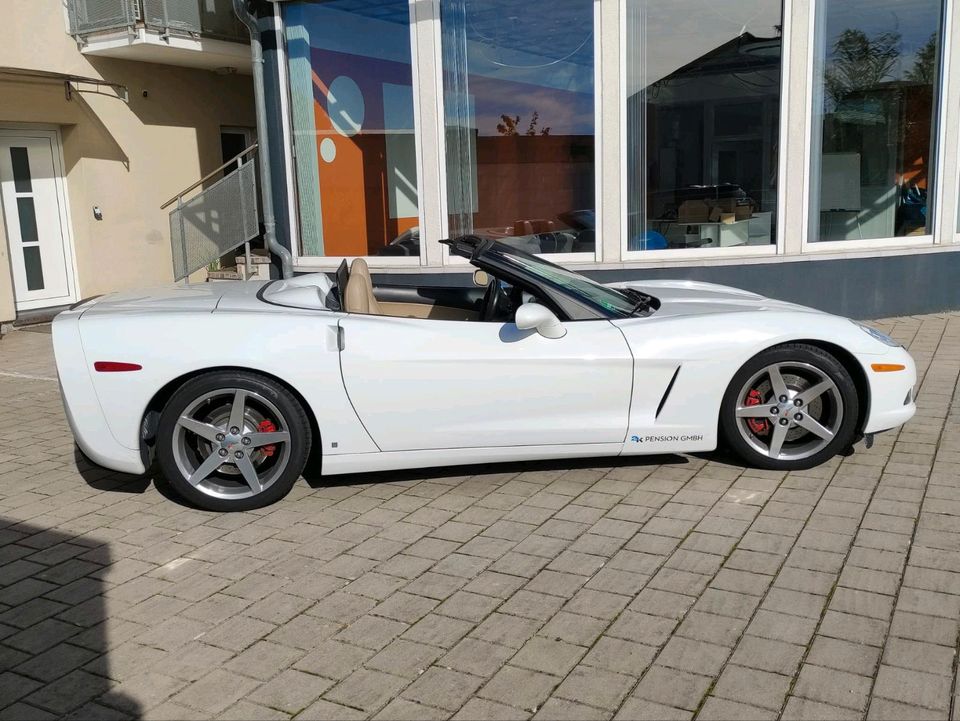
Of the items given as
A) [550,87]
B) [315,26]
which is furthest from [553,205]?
[315,26]

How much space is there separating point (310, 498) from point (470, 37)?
627 cm

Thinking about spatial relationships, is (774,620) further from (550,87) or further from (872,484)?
(550,87)

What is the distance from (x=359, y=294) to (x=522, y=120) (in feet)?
17.7

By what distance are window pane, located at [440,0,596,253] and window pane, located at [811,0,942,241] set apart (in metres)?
2.38

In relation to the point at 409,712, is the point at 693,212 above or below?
above

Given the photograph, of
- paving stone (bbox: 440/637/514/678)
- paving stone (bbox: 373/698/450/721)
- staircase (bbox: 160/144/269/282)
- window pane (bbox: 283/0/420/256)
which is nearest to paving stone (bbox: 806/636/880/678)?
paving stone (bbox: 440/637/514/678)

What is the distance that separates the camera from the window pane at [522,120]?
960 cm

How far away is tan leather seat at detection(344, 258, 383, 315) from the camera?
16.2ft

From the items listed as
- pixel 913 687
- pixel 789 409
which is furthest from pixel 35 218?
pixel 913 687

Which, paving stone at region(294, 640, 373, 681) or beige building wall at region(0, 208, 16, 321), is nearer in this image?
paving stone at region(294, 640, 373, 681)

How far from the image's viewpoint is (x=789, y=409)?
4965mm

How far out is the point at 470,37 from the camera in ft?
31.8

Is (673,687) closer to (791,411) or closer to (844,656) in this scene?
(844,656)

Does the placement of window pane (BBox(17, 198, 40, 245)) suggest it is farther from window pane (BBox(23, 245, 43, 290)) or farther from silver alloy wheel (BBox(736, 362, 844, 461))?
silver alloy wheel (BBox(736, 362, 844, 461))
